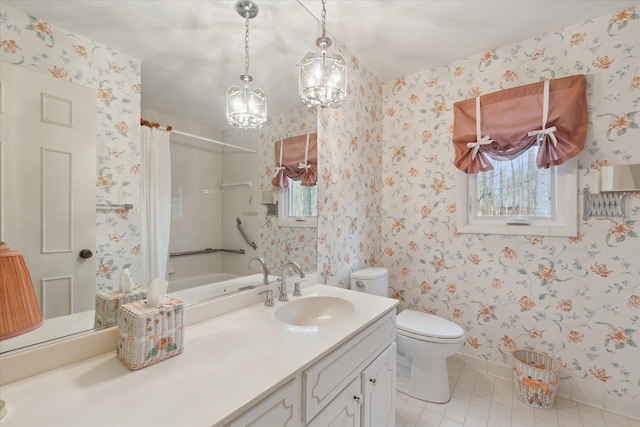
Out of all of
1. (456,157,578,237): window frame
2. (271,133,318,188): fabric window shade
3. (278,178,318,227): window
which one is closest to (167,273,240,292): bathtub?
(278,178,318,227): window

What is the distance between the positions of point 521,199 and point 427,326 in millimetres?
1112

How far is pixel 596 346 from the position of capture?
5.41 ft

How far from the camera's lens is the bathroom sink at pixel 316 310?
1337 mm

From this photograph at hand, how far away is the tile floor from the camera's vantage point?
5.09 feet

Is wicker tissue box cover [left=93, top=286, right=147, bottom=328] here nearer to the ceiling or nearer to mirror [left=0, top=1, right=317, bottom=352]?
mirror [left=0, top=1, right=317, bottom=352]

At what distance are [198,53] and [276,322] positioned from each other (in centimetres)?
119

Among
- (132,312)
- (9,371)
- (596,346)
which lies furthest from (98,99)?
(596,346)

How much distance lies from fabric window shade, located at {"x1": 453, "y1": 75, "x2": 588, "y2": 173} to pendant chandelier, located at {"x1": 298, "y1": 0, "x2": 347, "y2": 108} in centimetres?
112

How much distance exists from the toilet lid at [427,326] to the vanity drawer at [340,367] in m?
0.50

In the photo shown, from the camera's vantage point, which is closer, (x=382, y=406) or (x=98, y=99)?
(x=98, y=99)

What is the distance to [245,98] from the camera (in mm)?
1345

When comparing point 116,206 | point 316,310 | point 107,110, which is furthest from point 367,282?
point 107,110

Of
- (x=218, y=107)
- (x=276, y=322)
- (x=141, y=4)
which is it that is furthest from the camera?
(x=218, y=107)

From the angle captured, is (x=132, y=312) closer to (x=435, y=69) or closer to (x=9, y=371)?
(x=9, y=371)
